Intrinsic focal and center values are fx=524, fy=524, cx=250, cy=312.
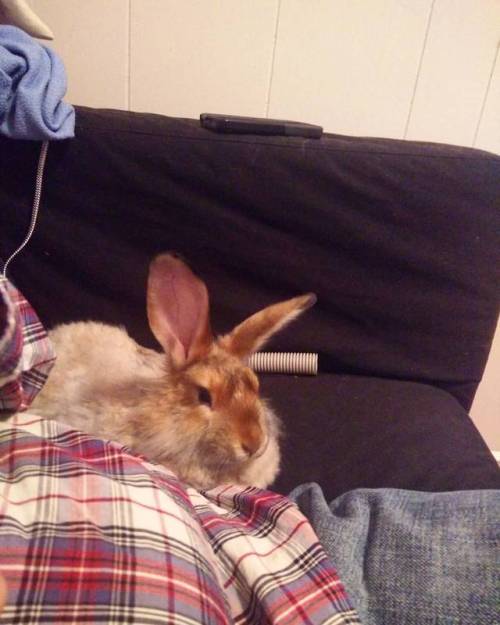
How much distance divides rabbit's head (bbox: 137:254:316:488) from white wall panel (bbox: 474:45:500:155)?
622 mm

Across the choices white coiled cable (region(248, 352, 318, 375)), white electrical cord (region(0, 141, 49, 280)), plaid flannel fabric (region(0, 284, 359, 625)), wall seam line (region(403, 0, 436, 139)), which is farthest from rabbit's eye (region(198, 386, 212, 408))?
wall seam line (region(403, 0, 436, 139))

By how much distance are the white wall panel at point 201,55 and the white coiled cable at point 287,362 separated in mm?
546

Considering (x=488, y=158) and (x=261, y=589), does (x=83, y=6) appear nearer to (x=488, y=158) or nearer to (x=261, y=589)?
(x=488, y=158)

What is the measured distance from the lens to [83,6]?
3.53 ft

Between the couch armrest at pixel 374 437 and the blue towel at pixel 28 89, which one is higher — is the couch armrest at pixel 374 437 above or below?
below

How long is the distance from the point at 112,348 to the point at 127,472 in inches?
16.8

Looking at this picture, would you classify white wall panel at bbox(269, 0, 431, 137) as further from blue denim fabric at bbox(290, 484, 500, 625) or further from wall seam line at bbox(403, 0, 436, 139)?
blue denim fabric at bbox(290, 484, 500, 625)

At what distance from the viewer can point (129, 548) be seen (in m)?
0.52

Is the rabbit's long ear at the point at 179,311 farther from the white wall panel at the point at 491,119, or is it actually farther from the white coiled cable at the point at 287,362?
the white wall panel at the point at 491,119

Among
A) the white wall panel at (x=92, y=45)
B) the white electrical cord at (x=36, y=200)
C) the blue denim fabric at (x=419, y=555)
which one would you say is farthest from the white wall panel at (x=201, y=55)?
the blue denim fabric at (x=419, y=555)

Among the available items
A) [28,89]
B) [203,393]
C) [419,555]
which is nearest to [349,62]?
[28,89]

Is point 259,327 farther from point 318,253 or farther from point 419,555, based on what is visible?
point 419,555

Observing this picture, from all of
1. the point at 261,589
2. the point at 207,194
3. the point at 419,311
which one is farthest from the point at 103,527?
the point at 419,311

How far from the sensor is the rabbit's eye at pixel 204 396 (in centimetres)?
A: 83
